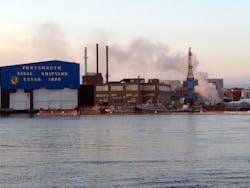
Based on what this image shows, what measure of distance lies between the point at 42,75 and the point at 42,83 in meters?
1.79

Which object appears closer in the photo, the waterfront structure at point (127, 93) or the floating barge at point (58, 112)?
the floating barge at point (58, 112)

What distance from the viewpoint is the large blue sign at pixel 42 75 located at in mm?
126312

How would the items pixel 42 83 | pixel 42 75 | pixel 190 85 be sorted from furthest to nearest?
pixel 190 85 → pixel 42 75 → pixel 42 83

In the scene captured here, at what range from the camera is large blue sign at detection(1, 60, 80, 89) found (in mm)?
126312

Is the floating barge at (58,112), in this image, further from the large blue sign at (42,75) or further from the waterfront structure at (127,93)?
the waterfront structure at (127,93)

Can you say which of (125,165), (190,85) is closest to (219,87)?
(190,85)

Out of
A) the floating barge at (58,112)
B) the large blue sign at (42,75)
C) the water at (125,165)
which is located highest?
the large blue sign at (42,75)

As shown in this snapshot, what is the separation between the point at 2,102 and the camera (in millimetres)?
132250

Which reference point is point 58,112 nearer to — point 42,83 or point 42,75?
point 42,83

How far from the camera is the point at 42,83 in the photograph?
128m

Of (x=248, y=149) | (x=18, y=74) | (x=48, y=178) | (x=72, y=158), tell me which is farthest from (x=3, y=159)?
(x=18, y=74)

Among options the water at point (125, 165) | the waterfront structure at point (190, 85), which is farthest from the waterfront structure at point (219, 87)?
the water at point (125, 165)

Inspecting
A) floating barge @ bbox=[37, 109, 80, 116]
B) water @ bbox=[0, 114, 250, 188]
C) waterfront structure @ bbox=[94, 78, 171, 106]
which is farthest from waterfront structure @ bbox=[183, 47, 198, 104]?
water @ bbox=[0, 114, 250, 188]

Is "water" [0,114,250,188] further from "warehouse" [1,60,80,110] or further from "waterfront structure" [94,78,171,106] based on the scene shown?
"waterfront structure" [94,78,171,106]
